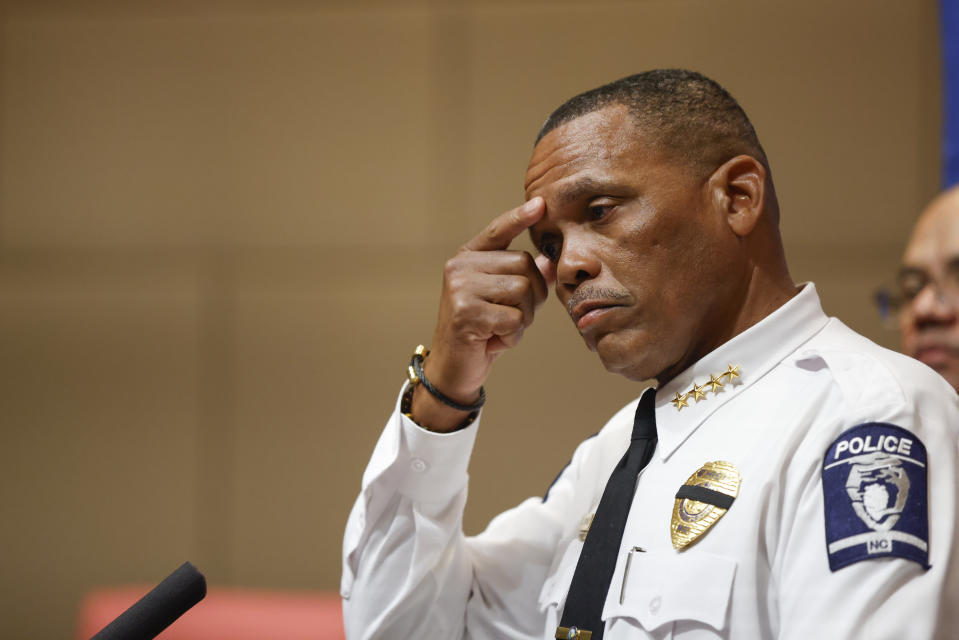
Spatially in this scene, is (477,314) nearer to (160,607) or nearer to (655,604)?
(655,604)

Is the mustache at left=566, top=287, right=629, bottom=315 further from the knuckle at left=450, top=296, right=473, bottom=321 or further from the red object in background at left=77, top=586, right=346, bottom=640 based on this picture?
the red object in background at left=77, top=586, right=346, bottom=640

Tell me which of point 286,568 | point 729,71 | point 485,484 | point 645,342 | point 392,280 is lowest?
point 286,568

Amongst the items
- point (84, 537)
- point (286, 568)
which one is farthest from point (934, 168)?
point (84, 537)

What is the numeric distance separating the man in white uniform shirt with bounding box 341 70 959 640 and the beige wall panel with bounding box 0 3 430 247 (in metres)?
1.78

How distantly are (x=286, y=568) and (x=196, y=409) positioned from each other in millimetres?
618

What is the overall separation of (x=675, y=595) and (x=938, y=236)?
1557 millimetres

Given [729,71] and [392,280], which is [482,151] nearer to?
[392,280]

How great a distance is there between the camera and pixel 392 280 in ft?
10.3

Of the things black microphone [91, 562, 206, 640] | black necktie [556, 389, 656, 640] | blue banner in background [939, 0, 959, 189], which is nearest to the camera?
black microphone [91, 562, 206, 640]

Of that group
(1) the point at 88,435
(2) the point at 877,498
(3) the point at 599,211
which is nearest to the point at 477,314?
(3) the point at 599,211

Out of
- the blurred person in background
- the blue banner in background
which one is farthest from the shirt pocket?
the blue banner in background

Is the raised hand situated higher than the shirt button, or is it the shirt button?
the raised hand

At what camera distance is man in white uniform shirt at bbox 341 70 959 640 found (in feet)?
3.05

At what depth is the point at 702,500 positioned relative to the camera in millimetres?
1075
